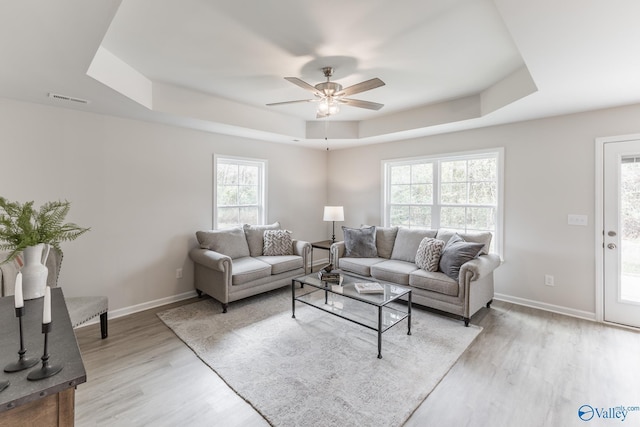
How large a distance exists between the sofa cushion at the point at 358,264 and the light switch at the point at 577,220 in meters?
2.30

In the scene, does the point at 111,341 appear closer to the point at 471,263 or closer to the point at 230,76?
the point at 230,76

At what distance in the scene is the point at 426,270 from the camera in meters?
3.58

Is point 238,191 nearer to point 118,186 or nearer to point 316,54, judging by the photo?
point 118,186

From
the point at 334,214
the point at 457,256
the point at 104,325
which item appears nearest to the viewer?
the point at 104,325

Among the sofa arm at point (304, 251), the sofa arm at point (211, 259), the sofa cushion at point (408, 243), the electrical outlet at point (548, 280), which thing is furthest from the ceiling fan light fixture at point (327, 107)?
the electrical outlet at point (548, 280)

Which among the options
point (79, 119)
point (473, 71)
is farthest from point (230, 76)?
point (473, 71)

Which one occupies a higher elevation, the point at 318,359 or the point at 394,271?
the point at 394,271

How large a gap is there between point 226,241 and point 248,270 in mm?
643

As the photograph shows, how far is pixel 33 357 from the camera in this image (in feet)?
3.39

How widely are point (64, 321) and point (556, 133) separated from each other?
4.82m

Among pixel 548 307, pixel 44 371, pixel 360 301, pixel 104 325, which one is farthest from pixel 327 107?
pixel 548 307

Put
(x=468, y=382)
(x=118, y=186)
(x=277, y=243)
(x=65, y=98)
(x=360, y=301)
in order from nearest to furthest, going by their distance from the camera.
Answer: (x=468, y=382) → (x=65, y=98) → (x=360, y=301) → (x=118, y=186) → (x=277, y=243)

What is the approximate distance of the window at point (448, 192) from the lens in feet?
13.3

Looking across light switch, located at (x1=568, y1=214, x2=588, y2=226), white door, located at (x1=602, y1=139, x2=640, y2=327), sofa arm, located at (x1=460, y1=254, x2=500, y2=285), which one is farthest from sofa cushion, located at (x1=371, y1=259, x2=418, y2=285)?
white door, located at (x1=602, y1=139, x2=640, y2=327)
